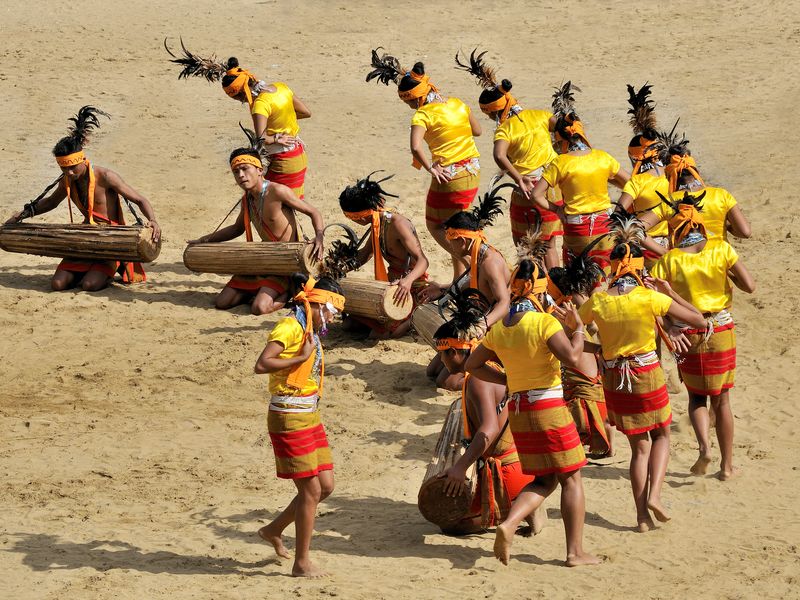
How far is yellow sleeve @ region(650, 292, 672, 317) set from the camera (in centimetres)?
833

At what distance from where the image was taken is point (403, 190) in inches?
631

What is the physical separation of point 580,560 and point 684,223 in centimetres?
280

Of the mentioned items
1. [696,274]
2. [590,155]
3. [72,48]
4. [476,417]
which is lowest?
[476,417]

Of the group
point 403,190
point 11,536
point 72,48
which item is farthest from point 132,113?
point 11,536

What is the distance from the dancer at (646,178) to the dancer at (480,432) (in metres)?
2.66

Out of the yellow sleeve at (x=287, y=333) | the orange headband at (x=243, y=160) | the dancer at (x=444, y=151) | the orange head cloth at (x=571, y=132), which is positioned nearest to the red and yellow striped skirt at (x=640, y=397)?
the yellow sleeve at (x=287, y=333)

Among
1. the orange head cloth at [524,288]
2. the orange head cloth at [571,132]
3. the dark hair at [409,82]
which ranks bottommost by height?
the orange head cloth at [524,288]

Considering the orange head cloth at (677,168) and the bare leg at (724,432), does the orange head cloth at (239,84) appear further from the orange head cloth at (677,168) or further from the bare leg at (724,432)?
the bare leg at (724,432)

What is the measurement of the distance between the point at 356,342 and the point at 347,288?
569mm

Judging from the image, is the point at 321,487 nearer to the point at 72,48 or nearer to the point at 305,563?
the point at 305,563

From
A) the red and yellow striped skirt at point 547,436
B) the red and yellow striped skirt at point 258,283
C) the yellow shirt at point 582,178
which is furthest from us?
the red and yellow striped skirt at point 258,283

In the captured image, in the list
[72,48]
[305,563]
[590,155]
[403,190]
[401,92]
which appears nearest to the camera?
[305,563]

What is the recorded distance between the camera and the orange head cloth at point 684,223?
9.37 meters

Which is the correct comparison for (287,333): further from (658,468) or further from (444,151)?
(444,151)
